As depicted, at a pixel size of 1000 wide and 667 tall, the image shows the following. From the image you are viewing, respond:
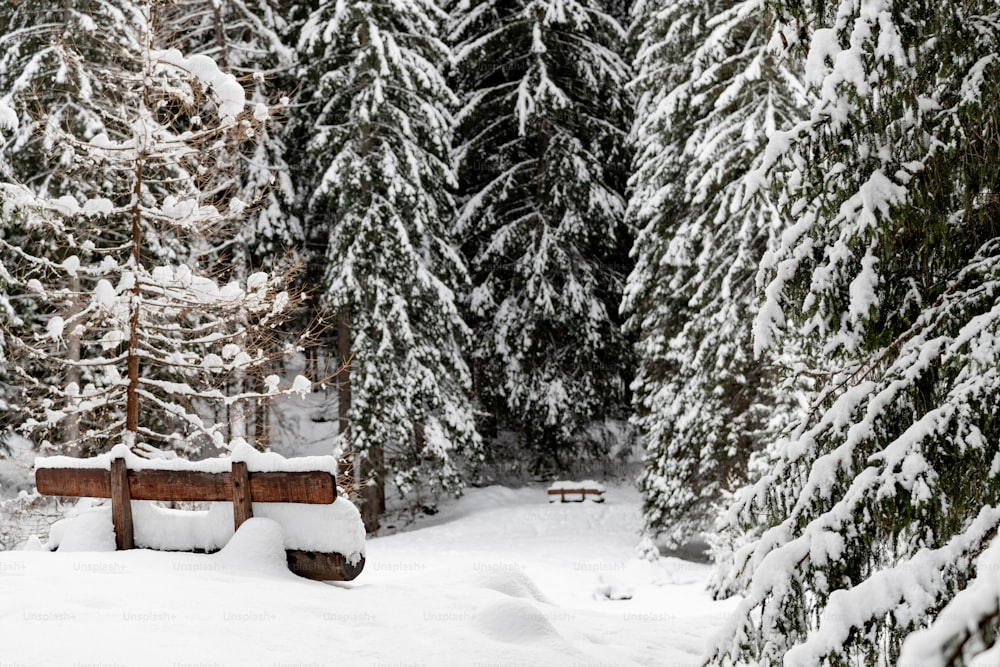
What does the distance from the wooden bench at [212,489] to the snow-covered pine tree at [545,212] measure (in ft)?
38.7

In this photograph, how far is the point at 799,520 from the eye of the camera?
12.2 feet

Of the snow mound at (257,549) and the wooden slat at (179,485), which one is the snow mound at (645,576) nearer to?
the snow mound at (257,549)

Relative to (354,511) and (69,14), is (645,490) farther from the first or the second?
(69,14)

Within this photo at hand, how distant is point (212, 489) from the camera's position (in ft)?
18.3

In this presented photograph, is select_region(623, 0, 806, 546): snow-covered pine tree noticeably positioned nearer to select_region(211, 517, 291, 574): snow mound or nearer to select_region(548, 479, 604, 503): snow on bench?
select_region(548, 479, 604, 503): snow on bench

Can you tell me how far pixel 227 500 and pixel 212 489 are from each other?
0.13m

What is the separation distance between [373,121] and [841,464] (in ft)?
43.1

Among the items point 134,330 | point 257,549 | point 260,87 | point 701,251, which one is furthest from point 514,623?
point 260,87

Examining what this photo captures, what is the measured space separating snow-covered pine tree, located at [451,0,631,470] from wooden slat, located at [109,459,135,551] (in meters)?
11.8

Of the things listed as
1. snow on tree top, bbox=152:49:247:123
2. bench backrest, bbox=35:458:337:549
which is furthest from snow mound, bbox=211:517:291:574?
snow on tree top, bbox=152:49:247:123

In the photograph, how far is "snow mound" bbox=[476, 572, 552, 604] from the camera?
6172mm

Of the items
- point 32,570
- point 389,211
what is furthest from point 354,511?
point 389,211

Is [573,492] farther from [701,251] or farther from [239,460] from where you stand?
[239,460]

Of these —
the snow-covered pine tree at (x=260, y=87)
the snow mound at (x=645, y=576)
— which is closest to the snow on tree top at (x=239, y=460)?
the snow mound at (x=645, y=576)
